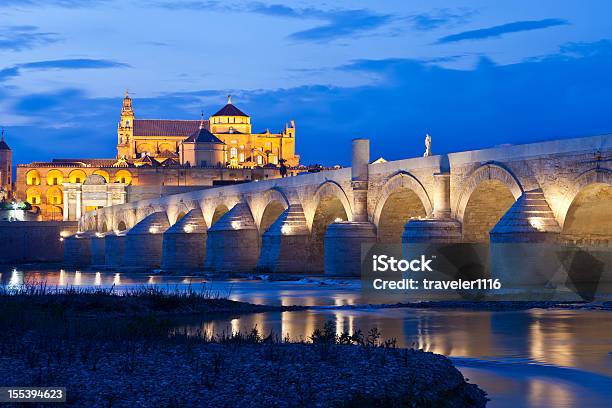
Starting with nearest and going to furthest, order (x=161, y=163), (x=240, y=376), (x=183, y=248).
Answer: (x=240, y=376)
(x=183, y=248)
(x=161, y=163)

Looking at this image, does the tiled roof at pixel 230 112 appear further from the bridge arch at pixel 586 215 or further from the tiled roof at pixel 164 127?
the bridge arch at pixel 586 215

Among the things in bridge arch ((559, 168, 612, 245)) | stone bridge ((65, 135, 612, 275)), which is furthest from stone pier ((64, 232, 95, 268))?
bridge arch ((559, 168, 612, 245))

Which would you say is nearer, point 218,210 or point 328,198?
point 328,198

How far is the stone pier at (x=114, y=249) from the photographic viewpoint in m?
63.5

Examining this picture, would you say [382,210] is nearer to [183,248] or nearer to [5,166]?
[183,248]

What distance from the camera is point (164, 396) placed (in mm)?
10336

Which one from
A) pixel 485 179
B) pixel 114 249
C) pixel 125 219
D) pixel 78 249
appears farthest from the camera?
pixel 125 219

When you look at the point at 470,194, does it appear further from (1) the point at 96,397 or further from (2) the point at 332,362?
(1) the point at 96,397

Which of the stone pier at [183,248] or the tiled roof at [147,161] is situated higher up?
the tiled roof at [147,161]

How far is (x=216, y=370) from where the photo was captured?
11.7 m

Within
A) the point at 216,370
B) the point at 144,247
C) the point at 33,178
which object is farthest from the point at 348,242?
the point at 33,178

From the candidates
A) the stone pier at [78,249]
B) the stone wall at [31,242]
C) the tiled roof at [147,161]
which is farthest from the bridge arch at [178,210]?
the tiled roof at [147,161]

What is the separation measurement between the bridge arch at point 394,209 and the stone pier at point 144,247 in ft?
72.1

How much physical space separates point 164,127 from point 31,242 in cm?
5187
